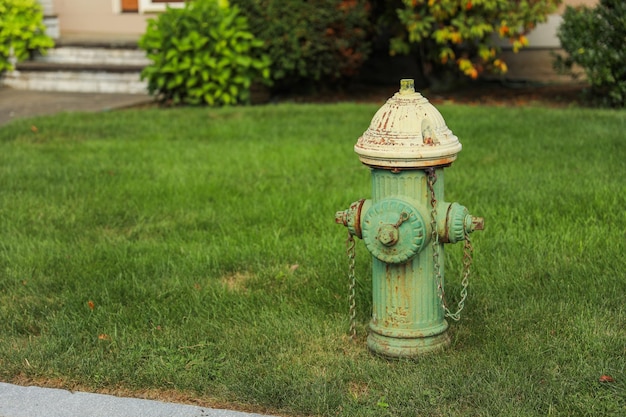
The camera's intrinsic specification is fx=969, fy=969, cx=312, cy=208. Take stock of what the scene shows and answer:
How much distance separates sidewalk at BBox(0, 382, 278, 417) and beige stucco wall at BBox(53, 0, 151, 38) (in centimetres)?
1150

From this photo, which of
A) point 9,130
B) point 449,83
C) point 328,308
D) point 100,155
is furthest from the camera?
point 449,83

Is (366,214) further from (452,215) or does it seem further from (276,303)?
(276,303)

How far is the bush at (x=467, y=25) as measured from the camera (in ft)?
35.8

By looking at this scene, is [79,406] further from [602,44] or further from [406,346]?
[602,44]

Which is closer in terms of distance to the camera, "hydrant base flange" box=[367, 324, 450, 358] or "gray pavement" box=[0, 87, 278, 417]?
"gray pavement" box=[0, 87, 278, 417]

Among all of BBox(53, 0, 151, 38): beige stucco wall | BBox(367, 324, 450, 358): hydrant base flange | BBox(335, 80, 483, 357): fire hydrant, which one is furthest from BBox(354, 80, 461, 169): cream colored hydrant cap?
BBox(53, 0, 151, 38): beige stucco wall

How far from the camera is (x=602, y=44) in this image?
1021 centimetres

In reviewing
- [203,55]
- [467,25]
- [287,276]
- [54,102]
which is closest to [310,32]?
[203,55]

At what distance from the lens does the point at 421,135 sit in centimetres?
395

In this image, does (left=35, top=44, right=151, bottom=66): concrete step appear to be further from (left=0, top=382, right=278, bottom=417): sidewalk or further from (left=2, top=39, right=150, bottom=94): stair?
(left=0, top=382, right=278, bottom=417): sidewalk

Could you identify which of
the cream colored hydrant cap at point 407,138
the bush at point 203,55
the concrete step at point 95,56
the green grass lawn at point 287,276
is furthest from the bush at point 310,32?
the cream colored hydrant cap at point 407,138

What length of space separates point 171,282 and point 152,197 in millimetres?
1934

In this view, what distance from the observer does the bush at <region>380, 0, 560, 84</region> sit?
1092cm

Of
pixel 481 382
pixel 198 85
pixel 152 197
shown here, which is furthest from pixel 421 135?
pixel 198 85
